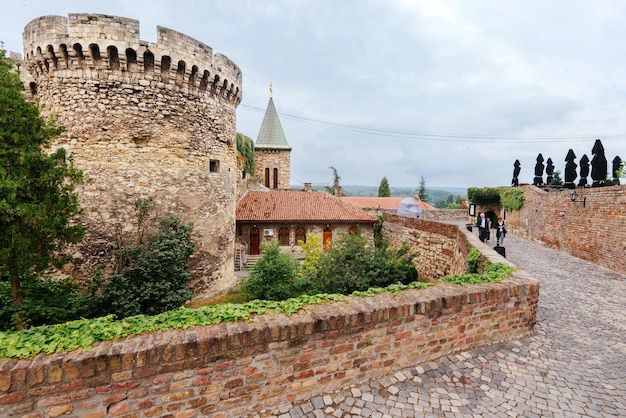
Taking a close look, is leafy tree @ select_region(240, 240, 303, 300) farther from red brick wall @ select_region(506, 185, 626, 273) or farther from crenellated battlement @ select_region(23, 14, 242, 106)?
red brick wall @ select_region(506, 185, 626, 273)

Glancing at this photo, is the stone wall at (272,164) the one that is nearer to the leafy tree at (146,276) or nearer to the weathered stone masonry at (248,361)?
the leafy tree at (146,276)

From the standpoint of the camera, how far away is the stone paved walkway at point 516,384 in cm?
347

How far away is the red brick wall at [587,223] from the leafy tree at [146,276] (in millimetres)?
15654

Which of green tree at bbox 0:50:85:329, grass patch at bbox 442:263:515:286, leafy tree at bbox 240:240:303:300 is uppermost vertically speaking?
green tree at bbox 0:50:85:329

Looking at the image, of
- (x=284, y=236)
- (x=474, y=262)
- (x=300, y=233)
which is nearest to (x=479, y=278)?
(x=474, y=262)

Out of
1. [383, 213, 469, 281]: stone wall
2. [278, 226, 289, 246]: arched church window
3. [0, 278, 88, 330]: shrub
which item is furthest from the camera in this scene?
[278, 226, 289, 246]: arched church window

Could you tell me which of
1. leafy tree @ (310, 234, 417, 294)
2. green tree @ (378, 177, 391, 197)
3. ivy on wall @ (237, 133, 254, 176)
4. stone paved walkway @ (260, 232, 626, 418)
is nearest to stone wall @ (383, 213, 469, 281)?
leafy tree @ (310, 234, 417, 294)

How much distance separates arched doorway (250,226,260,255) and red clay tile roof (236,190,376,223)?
3.12ft

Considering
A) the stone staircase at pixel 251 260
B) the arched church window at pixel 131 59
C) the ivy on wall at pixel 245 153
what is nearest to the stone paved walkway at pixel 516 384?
the arched church window at pixel 131 59

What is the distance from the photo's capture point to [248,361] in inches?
128

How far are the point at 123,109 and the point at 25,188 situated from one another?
5.20m

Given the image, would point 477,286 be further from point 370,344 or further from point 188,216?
point 188,216

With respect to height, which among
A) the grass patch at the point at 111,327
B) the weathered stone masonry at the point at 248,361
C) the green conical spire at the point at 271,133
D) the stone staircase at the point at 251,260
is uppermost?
the green conical spire at the point at 271,133

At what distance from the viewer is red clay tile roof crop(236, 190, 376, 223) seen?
21.9 metres
